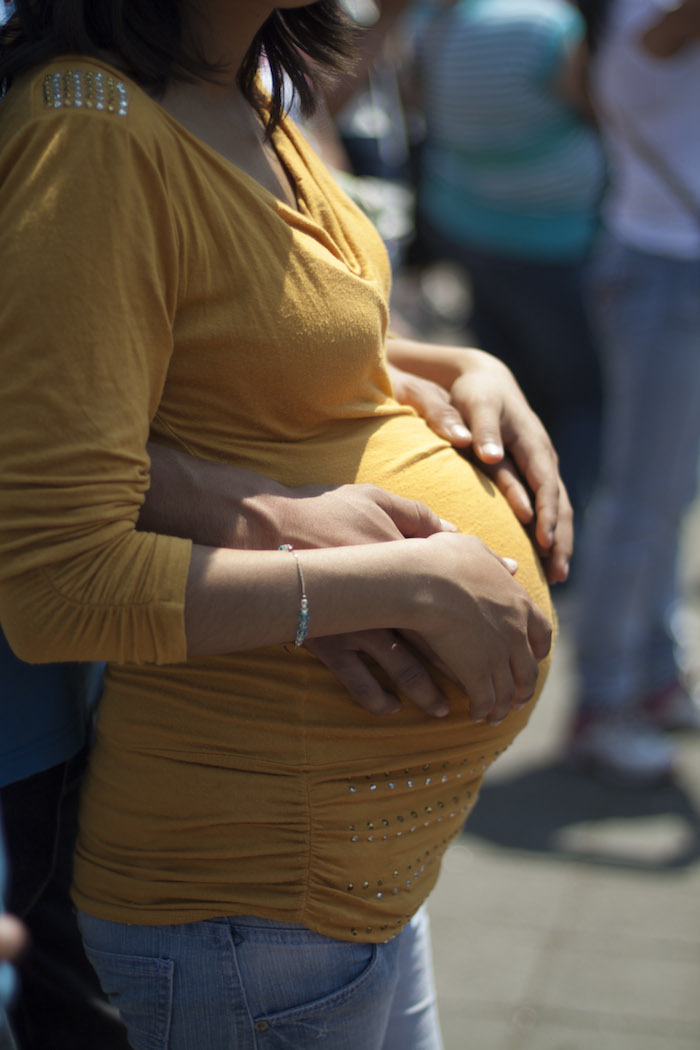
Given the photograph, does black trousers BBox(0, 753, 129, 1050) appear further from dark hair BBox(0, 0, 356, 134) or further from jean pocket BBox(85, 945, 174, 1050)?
dark hair BBox(0, 0, 356, 134)

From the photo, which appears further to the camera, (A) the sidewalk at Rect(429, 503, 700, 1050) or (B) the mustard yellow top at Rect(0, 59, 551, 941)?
(A) the sidewalk at Rect(429, 503, 700, 1050)

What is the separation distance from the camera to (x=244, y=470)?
1187 mm

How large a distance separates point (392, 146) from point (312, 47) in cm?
574

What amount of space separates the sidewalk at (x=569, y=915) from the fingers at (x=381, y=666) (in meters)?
1.45

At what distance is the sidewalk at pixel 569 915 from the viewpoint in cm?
241

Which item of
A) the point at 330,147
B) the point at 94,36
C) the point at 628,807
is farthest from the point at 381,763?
the point at 330,147

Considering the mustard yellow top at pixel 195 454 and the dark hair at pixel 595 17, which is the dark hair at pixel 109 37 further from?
the dark hair at pixel 595 17

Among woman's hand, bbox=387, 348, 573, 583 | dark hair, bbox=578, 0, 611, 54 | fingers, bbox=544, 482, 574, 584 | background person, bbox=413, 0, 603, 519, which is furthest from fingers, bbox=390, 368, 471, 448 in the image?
background person, bbox=413, 0, 603, 519

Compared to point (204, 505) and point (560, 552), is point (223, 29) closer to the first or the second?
point (204, 505)

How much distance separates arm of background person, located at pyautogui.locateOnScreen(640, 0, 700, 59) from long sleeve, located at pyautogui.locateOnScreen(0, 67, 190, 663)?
2.26 m

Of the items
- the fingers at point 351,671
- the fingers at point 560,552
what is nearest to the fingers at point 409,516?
the fingers at point 351,671

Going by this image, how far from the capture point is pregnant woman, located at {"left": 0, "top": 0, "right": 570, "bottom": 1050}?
40.1 inches

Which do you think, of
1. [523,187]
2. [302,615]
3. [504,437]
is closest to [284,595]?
[302,615]

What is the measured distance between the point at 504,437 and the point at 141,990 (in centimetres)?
82
